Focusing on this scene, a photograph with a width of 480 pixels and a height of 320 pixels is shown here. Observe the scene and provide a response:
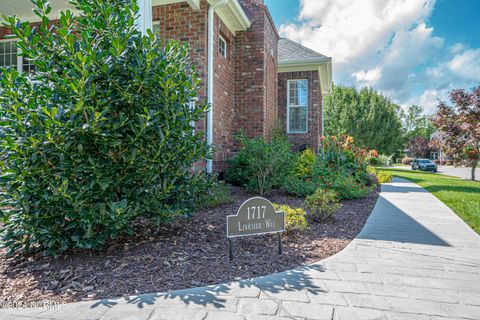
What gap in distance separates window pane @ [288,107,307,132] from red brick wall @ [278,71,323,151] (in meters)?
0.21

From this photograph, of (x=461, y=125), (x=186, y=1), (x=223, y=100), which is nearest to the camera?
(x=186, y=1)

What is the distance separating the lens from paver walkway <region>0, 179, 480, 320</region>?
2150 mm

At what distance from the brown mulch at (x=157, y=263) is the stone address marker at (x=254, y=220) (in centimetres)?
28

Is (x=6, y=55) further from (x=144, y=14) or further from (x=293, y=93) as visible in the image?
(x=293, y=93)

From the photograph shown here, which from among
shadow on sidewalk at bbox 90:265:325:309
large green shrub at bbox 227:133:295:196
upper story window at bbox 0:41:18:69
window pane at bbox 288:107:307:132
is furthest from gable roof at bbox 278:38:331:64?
shadow on sidewalk at bbox 90:265:325:309

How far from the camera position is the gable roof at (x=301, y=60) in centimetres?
1118

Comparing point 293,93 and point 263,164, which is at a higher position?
point 293,93

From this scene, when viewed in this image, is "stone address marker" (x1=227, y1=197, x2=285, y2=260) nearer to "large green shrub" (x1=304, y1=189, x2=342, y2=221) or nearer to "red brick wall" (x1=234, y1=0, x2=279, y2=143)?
"large green shrub" (x1=304, y1=189, x2=342, y2=221)

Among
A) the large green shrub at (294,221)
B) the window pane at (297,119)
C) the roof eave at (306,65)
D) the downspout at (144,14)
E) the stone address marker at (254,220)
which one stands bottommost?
the large green shrub at (294,221)

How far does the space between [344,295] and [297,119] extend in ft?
32.4

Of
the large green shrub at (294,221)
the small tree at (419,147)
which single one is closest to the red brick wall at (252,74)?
the large green shrub at (294,221)

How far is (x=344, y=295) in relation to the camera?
244 centimetres

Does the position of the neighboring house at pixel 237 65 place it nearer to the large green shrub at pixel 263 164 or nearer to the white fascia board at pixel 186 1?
the white fascia board at pixel 186 1

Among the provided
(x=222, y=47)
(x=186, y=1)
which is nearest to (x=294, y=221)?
(x=186, y=1)
